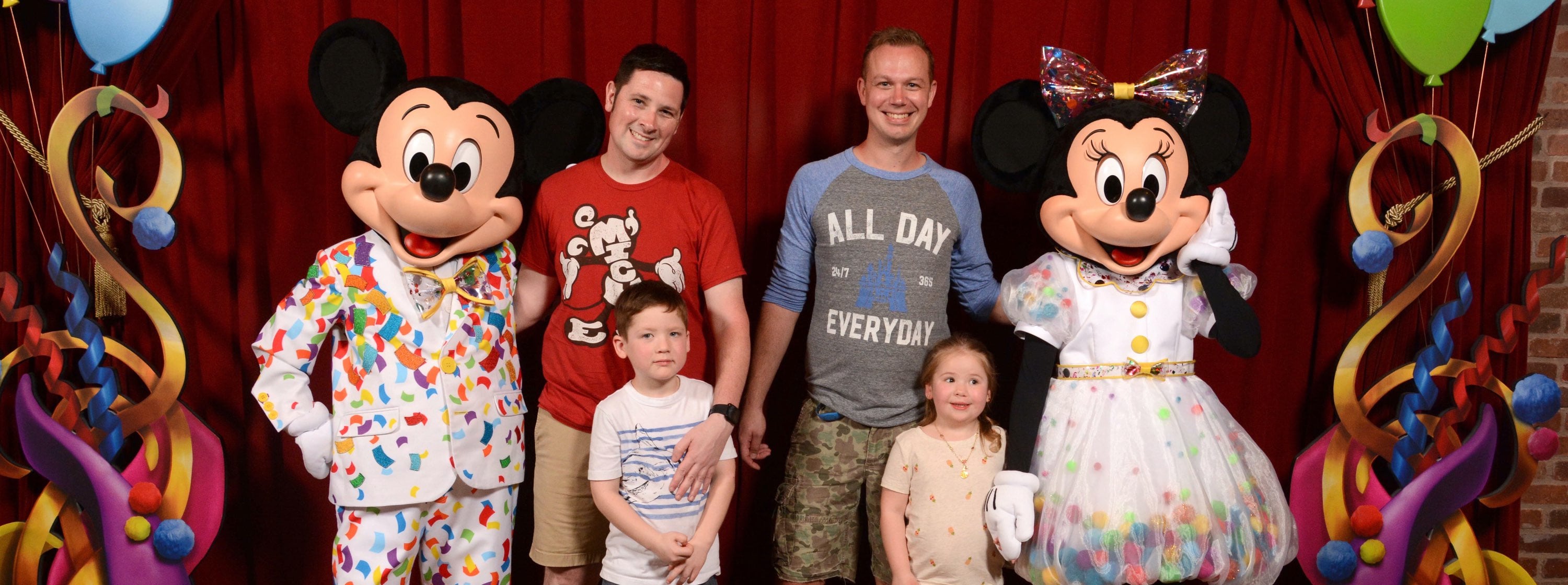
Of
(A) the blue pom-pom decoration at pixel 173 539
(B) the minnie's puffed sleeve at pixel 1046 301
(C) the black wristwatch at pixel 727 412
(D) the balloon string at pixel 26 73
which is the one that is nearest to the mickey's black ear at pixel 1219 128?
(B) the minnie's puffed sleeve at pixel 1046 301

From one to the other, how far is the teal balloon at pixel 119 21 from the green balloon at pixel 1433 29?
9.29ft

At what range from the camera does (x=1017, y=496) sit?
1894 millimetres

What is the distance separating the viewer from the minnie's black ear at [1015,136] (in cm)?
217

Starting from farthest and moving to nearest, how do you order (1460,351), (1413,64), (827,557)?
(1460,351), (1413,64), (827,557)

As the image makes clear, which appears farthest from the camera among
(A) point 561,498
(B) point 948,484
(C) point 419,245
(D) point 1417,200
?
(D) point 1417,200

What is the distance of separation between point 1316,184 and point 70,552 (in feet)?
10.6

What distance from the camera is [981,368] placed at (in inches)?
81.3

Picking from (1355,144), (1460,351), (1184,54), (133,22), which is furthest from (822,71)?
(1460,351)

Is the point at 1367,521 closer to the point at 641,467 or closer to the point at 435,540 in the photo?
the point at 641,467

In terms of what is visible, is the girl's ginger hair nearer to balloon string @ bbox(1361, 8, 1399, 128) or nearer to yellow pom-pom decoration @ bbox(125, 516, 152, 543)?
balloon string @ bbox(1361, 8, 1399, 128)

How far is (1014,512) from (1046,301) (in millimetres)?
430

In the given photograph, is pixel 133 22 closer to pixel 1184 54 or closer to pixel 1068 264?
pixel 1068 264

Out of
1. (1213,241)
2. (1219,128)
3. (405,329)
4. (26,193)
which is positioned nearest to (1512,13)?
(1219,128)

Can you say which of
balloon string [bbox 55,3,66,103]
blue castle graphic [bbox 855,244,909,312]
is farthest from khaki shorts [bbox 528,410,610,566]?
balloon string [bbox 55,3,66,103]
